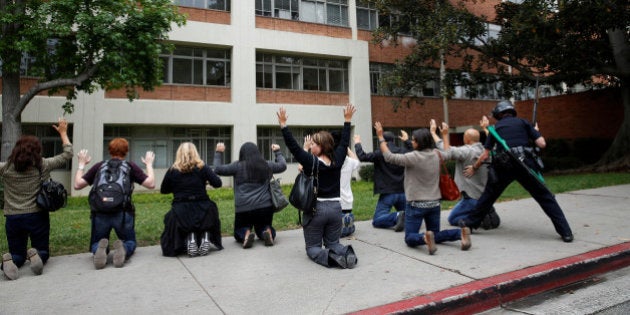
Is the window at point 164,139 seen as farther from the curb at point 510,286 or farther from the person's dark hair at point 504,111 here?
the curb at point 510,286

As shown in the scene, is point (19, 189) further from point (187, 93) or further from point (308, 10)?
point (308, 10)

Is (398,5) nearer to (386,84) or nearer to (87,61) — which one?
(386,84)

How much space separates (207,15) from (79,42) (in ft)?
24.7

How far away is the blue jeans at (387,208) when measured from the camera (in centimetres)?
681

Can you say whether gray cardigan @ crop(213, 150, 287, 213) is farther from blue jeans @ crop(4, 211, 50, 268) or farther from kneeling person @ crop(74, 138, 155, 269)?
blue jeans @ crop(4, 211, 50, 268)

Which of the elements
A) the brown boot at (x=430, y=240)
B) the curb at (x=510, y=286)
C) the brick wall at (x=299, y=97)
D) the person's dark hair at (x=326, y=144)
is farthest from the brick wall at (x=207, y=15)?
the curb at (x=510, y=286)

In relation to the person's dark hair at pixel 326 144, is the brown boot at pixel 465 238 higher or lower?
lower

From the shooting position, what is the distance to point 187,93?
18453 mm

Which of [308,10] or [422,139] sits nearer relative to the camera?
[422,139]

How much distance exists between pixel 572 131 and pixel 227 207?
23.2 m

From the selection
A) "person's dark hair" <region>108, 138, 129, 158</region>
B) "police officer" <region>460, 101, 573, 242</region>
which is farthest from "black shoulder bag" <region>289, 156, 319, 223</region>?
"person's dark hair" <region>108, 138, 129, 158</region>

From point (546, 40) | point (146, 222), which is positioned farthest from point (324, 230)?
point (546, 40)

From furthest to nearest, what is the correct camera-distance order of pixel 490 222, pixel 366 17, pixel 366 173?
1. pixel 366 17
2. pixel 366 173
3. pixel 490 222

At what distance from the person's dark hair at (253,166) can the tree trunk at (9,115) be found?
10564 mm
